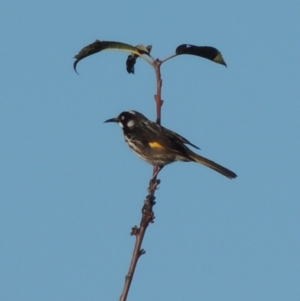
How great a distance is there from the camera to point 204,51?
16.2ft

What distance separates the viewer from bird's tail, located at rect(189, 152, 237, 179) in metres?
8.06

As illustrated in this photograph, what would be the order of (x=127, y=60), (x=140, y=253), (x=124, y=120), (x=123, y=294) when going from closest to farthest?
(x=123, y=294)
(x=140, y=253)
(x=127, y=60)
(x=124, y=120)

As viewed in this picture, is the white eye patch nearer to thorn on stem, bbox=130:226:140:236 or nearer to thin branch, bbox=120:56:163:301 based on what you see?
thin branch, bbox=120:56:163:301

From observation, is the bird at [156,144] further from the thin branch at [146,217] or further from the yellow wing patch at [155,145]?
the thin branch at [146,217]

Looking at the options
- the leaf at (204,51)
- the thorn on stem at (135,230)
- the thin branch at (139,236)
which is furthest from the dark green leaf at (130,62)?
the thorn on stem at (135,230)

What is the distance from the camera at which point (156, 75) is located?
4801mm

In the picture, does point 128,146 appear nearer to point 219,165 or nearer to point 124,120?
point 124,120

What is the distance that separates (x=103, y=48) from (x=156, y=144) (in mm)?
3426

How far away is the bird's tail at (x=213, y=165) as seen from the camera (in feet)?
→ 26.5

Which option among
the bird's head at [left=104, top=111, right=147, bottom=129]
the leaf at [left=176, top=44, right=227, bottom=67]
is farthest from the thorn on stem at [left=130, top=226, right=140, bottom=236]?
the bird's head at [left=104, top=111, right=147, bottom=129]

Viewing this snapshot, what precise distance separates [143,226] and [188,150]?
4503 millimetres

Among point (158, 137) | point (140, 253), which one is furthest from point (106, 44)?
point (158, 137)

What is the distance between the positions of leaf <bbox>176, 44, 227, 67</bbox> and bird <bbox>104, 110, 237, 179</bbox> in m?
3.17

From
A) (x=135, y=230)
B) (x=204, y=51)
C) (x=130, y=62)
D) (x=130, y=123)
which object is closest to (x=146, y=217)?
(x=135, y=230)
